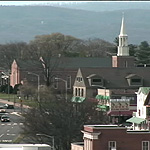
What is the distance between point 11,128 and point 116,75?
66.6 ft

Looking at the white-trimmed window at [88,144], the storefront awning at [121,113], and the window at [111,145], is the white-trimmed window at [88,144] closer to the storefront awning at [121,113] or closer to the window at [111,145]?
the window at [111,145]

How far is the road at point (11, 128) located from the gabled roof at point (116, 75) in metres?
9.03

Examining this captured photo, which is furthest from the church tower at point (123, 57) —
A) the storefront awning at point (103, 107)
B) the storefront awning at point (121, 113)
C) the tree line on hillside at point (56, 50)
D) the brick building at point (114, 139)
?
the brick building at point (114, 139)

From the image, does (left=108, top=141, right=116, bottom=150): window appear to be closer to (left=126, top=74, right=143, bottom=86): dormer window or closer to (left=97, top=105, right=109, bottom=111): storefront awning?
(left=97, top=105, right=109, bottom=111): storefront awning

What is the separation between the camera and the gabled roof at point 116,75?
340 feet

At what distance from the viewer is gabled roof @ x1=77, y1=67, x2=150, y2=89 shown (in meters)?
104

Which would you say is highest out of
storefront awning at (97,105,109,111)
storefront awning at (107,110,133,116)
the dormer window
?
the dormer window

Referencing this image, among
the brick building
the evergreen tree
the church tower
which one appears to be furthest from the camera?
the evergreen tree

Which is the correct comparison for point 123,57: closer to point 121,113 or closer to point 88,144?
point 121,113

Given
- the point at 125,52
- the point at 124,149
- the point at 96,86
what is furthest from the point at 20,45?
the point at 124,149

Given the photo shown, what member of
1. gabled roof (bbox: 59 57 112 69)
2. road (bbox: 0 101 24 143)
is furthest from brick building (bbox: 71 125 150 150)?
gabled roof (bbox: 59 57 112 69)

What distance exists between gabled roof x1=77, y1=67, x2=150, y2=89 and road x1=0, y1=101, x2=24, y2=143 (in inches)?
355

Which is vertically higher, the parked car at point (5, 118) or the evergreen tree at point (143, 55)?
the evergreen tree at point (143, 55)

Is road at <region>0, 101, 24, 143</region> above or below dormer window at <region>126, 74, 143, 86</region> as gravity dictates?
below
